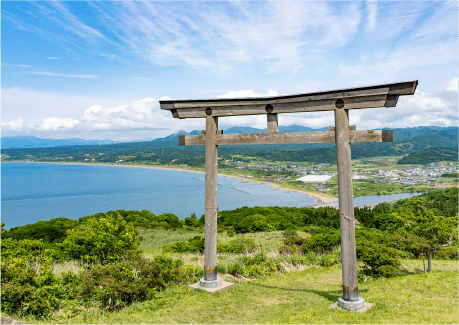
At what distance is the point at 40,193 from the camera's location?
3241 inches

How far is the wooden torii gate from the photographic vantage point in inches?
182

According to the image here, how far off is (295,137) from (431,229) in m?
6.29

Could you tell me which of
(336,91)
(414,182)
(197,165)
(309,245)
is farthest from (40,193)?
(414,182)

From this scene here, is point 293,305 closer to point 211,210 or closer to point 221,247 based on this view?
point 211,210

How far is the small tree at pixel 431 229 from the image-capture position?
8.62 meters

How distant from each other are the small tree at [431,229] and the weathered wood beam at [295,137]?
18.5 feet

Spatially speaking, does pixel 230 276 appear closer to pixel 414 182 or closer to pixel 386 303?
pixel 386 303

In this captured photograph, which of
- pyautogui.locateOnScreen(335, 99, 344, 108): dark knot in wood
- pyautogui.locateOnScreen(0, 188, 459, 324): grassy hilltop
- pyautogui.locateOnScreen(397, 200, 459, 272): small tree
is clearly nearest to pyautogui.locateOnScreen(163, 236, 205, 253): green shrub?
pyautogui.locateOnScreen(0, 188, 459, 324): grassy hilltop

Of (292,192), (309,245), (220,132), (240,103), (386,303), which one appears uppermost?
(240,103)

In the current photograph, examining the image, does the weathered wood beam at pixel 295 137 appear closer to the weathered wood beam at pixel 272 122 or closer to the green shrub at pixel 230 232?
the weathered wood beam at pixel 272 122

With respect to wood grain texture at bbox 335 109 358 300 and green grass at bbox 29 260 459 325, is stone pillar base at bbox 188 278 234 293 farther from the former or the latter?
wood grain texture at bbox 335 109 358 300

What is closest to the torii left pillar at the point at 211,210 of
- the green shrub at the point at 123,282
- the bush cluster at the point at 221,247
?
the green shrub at the point at 123,282

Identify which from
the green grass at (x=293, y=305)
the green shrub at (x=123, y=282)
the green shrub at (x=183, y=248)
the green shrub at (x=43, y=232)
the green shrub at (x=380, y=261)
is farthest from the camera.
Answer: the green shrub at (x=43, y=232)

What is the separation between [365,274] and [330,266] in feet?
4.02
